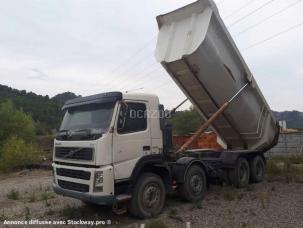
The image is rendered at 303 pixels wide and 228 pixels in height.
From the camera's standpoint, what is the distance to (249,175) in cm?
1059

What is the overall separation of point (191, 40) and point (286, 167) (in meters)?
6.73

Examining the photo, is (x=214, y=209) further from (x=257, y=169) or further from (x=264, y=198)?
(x=257, y=169)

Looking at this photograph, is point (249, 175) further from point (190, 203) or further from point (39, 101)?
point (39, 101)

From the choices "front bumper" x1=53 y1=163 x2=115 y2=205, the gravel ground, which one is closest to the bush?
the gravel ground

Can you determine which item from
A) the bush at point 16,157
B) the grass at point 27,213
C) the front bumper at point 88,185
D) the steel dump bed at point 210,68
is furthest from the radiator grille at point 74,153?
the bush at point 16,157

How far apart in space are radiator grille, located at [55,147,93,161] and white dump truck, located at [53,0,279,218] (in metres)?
0.02

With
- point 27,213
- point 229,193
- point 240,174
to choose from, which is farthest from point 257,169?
point 27,213

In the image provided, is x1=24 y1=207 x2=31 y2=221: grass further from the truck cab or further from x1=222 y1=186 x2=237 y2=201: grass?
x1=222 y1=186 x2=237 y2=201: grass

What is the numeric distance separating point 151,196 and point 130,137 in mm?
1309

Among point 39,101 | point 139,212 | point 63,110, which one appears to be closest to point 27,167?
point 63,110

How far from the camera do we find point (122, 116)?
23.1 feet

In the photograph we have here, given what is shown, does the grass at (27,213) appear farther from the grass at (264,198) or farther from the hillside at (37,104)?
the hillside at (37,104)

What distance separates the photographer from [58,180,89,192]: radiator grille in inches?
269

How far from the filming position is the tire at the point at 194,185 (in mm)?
8211
